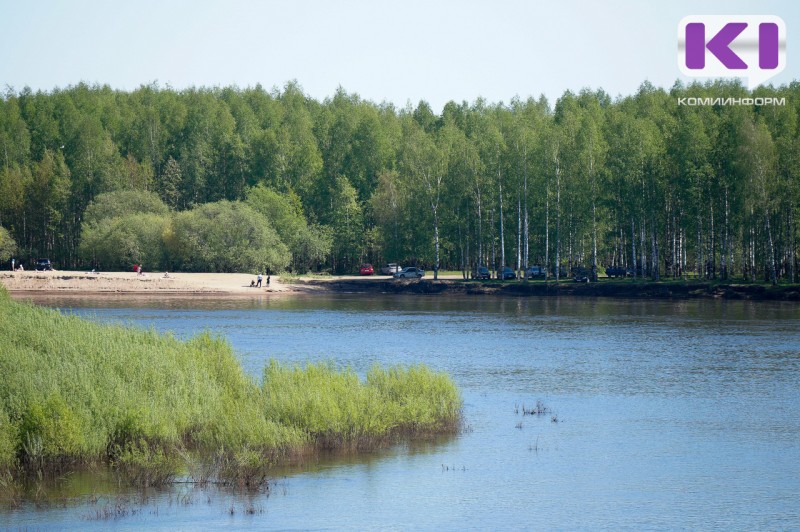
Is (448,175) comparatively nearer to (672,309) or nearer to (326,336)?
(672,309)

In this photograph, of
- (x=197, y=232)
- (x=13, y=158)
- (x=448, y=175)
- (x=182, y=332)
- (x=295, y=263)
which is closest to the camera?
(x=182, y=332)

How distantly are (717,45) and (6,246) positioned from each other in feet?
285

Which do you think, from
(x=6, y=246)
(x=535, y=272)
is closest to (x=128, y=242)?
(x=6, y=246)

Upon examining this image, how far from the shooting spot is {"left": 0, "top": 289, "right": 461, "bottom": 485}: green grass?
22.4 meters

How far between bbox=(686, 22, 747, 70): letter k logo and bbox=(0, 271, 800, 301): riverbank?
24.8m

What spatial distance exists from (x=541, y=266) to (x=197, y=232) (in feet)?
113

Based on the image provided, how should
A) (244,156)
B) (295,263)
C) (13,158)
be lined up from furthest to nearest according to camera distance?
1. (13,158)
2. (244,156)
3. (295,263)

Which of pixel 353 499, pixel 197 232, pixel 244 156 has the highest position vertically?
pixel 244 156

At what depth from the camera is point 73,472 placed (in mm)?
22484

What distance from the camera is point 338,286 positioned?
9969 centimetres

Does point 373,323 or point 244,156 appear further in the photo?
point 244,156

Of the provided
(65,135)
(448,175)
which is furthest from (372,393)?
(65,135)

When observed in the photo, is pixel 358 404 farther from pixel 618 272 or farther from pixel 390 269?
pixel 390 269

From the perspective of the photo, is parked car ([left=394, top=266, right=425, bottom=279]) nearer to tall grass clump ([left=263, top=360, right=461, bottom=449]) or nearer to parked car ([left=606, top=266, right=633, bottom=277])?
parked car ([left=606, top=266, right=633, bottom=277])
